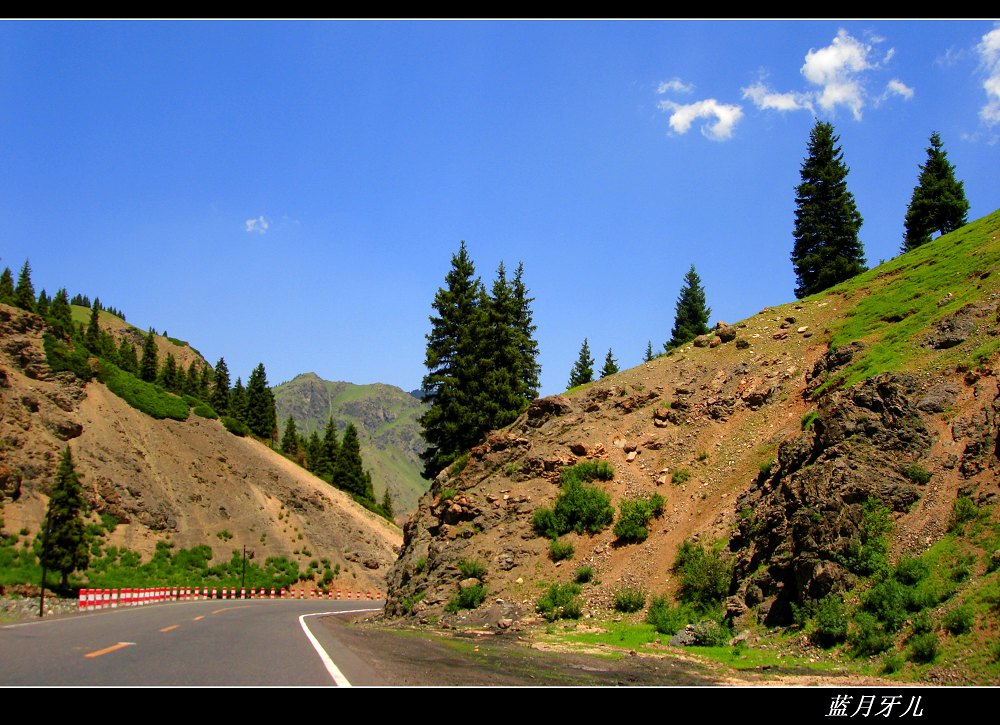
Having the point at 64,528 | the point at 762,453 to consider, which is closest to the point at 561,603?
the point at 762,453

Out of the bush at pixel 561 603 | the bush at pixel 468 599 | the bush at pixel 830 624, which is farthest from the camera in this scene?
the bush at pixel 468 599

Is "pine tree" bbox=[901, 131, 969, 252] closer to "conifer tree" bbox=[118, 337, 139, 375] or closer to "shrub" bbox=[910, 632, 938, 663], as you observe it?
"shrub" bbox=[910, 632, 938, 663]

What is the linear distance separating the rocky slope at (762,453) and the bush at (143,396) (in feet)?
160

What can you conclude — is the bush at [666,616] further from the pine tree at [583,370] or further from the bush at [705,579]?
the pine tree at [583,370]

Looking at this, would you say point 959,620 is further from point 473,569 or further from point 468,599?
point 473,569

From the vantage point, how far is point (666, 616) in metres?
19.7

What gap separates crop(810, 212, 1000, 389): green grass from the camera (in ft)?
74.6

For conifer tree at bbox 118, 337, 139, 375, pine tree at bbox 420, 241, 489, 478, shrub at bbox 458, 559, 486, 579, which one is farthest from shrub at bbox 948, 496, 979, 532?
conifer tree at bbox 118, 337, 139, 375

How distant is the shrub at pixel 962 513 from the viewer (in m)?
14.7

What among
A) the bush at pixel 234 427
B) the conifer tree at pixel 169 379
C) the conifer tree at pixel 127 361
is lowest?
the bush at pixel 234 427

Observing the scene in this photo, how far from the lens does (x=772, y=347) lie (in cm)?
3422

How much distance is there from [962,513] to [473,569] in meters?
18.2

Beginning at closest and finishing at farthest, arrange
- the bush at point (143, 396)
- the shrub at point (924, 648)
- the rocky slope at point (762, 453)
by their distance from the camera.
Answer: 1. the shrub at point (924, 648)
2. the rocky slope at point (762, 453)
3. the bush at point (143, 396)

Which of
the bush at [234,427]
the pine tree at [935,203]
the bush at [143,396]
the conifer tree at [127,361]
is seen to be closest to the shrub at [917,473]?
the pine tree at [935,203]
